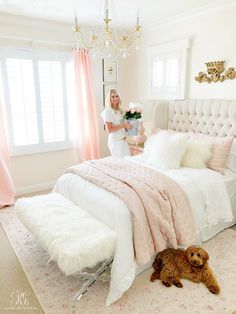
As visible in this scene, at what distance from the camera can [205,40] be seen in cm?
357

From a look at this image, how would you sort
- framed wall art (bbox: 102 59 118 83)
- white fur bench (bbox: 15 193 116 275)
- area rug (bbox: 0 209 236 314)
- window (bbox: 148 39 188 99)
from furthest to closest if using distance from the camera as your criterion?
framed wall art (bbox: 102 59 118 83), window (bbox: 148 39 188 99), area rug (bbox: 0 209 236 314), white fur bench (bbox: 15 193 116 275)

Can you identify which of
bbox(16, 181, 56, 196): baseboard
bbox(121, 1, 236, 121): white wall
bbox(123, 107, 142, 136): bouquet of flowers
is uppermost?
bbox(121, 1, 236, 121): white wall

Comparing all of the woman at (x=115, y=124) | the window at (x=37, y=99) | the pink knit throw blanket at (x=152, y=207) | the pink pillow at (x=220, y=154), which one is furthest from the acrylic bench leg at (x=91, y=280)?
the window at (x=37, y=99)

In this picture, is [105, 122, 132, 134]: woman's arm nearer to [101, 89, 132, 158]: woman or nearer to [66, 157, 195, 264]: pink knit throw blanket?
[101, 89, 132, 158]: woman

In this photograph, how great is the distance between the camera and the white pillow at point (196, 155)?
3.05 metres

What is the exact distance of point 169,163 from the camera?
305cm

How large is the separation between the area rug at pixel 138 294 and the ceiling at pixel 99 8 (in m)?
2.89

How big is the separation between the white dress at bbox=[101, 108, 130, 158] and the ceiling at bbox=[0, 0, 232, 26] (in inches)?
52.5

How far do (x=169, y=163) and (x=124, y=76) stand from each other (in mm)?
2632

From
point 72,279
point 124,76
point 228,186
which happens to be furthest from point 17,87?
point 228,186

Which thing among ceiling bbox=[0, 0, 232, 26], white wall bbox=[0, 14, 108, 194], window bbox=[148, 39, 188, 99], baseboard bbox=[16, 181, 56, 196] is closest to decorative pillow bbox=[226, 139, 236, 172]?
window bbox=[148, 39, 188, 99]

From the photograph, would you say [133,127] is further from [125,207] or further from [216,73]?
[125,207]

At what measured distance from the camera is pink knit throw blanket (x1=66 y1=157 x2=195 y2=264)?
2.12 m

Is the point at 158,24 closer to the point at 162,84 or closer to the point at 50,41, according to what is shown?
the point at 162,84
